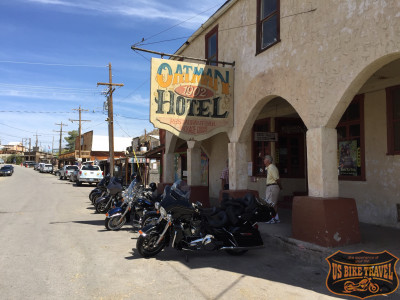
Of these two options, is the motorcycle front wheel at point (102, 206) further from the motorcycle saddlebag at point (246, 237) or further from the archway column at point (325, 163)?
the archway column at point (325, 163)

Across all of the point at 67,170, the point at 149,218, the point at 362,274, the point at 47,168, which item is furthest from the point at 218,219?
the point at 47,168

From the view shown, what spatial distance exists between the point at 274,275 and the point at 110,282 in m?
2.53

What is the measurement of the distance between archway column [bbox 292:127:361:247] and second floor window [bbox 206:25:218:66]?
19.8ft

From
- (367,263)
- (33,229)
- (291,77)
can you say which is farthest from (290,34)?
(33,229)

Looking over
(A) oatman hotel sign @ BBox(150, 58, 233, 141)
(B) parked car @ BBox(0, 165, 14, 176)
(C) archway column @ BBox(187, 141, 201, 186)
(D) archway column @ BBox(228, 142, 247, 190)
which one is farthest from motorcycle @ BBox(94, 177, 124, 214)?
(B) parked car @ BBox(0, 165, 14, 176)

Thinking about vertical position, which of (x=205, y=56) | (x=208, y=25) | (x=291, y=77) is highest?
(x=208, y=25)

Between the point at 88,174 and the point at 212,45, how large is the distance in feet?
63.5

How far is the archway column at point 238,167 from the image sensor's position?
31.3 feet

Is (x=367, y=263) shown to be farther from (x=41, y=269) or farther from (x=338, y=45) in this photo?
(x=41, y=269)

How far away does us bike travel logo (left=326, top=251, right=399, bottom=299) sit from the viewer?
183 inches

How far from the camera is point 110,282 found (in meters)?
4.82

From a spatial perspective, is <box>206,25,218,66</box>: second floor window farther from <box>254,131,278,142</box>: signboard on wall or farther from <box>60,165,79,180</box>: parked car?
<box>60,165,79,180</box>: parked car

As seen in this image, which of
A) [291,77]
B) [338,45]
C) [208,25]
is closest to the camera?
[338,45]

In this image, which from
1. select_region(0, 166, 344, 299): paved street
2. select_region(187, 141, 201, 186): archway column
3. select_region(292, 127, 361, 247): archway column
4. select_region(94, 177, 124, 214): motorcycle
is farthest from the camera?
select_region(187, 141, 201, 186): archway column
